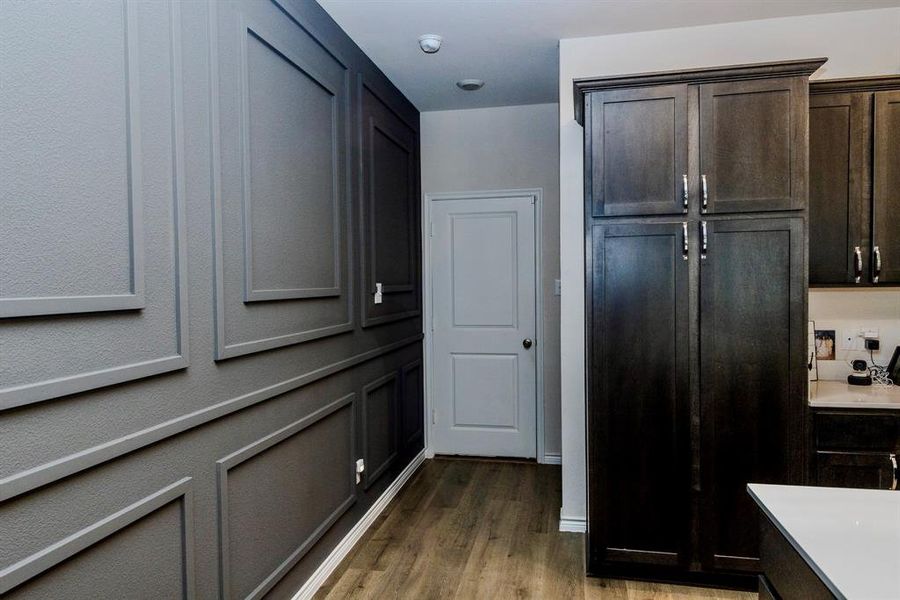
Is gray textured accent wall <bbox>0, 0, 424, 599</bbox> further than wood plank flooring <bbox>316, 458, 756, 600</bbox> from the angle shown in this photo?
No

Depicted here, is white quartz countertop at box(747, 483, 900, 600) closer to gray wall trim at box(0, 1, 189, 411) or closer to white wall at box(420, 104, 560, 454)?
gray wall trim at box(0, 1, 189, 411)

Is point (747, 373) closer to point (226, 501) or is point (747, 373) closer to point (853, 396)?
point (853, 396)

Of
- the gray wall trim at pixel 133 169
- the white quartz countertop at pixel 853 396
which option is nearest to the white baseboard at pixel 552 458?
the white quartz countertop at pixel 853 396

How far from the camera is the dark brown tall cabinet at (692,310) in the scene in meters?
2.48

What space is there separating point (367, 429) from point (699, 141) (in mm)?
2236

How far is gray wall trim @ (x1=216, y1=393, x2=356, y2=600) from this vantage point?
1.88 m

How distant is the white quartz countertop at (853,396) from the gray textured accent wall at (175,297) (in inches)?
88.8

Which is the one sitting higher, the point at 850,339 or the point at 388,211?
the point at 388,211

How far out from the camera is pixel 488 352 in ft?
14.4

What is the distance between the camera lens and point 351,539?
2977 millimetres

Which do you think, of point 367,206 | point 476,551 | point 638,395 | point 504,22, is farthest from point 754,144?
point 476,551

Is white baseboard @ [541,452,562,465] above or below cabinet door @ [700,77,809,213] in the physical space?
below

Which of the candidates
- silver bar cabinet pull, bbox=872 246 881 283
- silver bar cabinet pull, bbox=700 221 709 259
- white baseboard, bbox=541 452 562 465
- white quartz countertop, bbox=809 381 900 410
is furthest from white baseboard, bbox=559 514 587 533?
silver bar cabinet pull, bbox=872 246 881 283

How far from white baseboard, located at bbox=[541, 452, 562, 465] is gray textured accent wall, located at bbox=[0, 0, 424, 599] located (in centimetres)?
177
